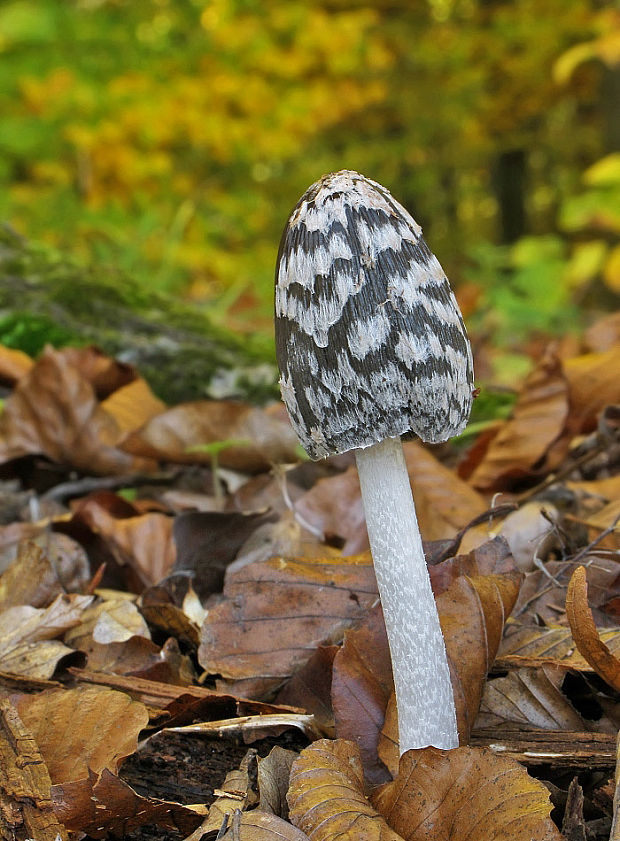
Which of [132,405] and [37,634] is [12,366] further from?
[37,634]

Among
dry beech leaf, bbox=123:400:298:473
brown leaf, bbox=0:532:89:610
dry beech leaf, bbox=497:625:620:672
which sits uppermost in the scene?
dry beech leaf, bbox=123:400:298:473

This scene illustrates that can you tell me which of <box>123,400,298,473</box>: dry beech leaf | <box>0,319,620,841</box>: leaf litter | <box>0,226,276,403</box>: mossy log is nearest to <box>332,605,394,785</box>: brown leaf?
<box>0,319,620,841</box>: leaf litter

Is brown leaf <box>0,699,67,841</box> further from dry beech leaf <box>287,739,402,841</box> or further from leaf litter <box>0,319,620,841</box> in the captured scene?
dry beech leaf <box>287,739,402,841</box>

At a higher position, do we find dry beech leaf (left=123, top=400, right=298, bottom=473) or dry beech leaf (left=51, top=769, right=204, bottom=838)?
dry beech leaf (left=123, top=400, right=298, bottom=473)

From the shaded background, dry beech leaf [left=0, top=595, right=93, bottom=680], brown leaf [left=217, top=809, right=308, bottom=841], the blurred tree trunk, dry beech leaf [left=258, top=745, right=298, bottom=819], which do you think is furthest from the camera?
the blurred tree trunk

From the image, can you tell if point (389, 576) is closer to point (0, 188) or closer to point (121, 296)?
point (121, 296)

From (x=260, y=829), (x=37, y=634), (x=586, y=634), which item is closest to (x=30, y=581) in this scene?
(x=37, y=634)

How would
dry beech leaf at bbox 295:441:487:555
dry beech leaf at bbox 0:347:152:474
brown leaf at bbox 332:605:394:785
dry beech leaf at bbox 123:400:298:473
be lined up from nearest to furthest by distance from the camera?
brown leaf at bbox 332:605:394:785
dry beech leaf at bbox 295:441:487:555
dry beech leaf at bbox 123:400:298:473
dry beech leaf at bbox 0:347:152:474

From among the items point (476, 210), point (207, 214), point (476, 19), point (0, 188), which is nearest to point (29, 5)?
point (0, 188)
